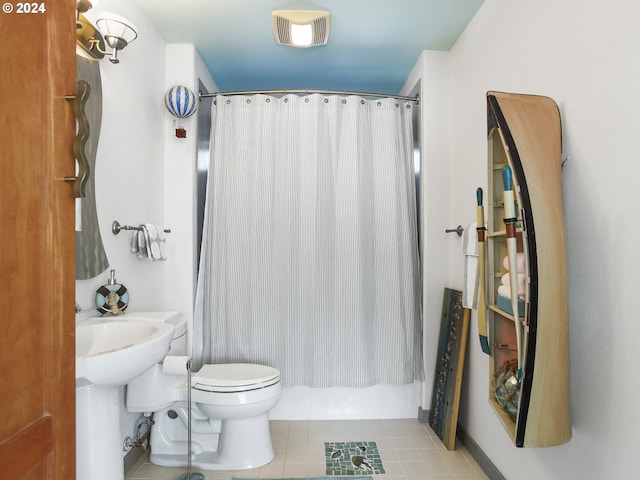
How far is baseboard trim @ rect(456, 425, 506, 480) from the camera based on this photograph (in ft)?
6.02

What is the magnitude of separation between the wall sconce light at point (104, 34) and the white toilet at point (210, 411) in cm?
118

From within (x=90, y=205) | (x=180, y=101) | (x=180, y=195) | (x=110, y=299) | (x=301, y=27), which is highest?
(x=301, y=27)

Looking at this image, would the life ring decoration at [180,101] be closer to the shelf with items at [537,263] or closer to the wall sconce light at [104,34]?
the wall sconce light at [104,34]

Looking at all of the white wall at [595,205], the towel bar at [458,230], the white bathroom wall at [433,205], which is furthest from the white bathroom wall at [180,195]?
the white wall at [595,205]

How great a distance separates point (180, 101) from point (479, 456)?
8.31 ft

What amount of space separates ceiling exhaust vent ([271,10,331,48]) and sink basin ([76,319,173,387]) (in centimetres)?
167

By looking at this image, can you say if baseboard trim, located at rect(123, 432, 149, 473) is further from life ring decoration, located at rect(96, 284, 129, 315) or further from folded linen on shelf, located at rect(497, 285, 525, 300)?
folded linen on shelf, located at rect(497, 285, 525, 300)

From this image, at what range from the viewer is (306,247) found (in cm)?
241

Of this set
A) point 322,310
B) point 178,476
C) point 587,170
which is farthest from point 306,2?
point 178,476

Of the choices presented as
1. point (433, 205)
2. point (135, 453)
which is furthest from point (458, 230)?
point (135, 453)

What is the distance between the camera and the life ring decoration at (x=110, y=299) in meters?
1.72

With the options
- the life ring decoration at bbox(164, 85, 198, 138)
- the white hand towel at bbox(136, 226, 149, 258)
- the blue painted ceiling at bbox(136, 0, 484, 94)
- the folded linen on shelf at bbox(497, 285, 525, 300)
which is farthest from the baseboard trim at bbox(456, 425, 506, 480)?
the life ring decoration at bbox(164, 85, 198, 138)

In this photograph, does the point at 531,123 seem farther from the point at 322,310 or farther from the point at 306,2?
the point at 322,310

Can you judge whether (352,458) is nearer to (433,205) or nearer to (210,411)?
(210,411)
